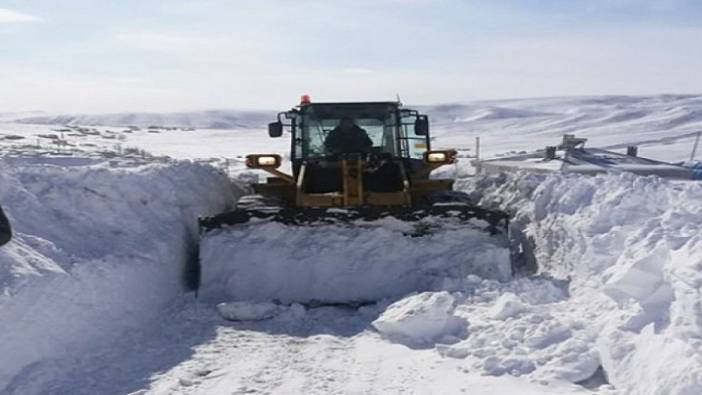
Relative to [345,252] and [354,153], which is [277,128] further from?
[345,252]

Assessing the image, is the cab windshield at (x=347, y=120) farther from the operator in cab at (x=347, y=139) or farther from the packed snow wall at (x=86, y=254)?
the packed snow wall at (x=86, y=254)

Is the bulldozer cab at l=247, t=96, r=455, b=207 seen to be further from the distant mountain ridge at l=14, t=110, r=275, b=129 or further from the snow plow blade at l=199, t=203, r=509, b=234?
the distant mountain ridge at l=14, t=110, r=275, b=129

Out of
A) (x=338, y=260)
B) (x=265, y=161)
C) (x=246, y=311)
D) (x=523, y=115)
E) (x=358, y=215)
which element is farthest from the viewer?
(x=523, y=115)

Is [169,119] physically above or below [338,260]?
above

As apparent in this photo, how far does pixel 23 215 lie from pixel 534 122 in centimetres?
6708

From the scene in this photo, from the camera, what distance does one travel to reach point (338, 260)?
680cm

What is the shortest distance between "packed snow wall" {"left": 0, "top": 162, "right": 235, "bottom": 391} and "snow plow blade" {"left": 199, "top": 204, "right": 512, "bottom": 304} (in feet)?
2.31

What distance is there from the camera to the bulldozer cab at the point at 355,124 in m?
9.20

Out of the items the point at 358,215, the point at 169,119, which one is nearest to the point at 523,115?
the point at 169,119

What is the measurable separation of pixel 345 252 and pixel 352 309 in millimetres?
684

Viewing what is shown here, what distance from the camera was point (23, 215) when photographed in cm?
620

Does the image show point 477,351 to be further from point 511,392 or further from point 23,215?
point 23,215

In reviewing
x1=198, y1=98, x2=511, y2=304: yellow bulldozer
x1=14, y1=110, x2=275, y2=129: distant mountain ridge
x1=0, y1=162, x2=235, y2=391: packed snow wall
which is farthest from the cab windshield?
x1=14, y1=110, x2=275, y2=129: distant mountain ridge

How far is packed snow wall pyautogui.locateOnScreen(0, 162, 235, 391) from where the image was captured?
15.4 feet
